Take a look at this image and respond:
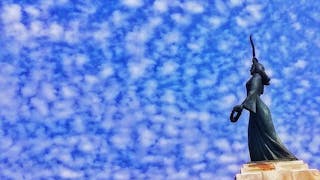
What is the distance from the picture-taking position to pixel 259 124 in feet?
45.8

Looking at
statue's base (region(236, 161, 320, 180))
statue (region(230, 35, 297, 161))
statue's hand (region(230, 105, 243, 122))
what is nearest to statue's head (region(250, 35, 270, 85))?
statue (region(230, 35, 297, 161))

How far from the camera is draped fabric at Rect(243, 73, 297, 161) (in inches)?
→ 523

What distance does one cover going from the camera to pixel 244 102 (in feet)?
45.7

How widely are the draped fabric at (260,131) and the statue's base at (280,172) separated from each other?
60cm

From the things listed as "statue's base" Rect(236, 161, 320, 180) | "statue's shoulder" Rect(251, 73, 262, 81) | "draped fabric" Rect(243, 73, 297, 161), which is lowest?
"statue's base" Rect(236, 161, 320, 180)

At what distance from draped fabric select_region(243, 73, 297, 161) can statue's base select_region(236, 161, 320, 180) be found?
0.60 metres

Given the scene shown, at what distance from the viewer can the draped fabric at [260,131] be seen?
13297mm

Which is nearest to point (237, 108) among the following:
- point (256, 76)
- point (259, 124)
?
point (259, 124)

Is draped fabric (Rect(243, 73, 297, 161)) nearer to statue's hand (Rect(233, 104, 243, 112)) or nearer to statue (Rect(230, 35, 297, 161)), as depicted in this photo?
statue (Rect(230, 35, 297, 161))

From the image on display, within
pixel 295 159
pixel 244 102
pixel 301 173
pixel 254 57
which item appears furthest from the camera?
pixel 254 57

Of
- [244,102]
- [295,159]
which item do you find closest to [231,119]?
[244,102]

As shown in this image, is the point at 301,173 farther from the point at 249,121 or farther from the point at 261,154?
the point at 249,121

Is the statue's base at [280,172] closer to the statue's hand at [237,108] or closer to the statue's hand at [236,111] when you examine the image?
the statue's hand at [236,111]

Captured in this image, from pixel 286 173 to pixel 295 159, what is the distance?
0.95m
